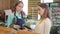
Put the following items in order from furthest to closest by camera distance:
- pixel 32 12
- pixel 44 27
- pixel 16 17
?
pixel 32 12 < pixel 16 17 < pixel 44 27

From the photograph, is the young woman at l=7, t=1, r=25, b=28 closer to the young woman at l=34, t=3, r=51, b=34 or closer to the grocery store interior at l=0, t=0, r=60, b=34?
the grocery store interior at l=0, t=0, r=60, b=34

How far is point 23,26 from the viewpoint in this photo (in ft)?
10.6

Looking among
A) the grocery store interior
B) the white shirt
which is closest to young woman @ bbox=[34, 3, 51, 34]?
the white shirt

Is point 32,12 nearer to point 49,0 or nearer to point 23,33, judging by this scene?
point 49,0

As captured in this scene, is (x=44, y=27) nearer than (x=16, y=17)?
Yes

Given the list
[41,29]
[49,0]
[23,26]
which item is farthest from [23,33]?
[49,0]

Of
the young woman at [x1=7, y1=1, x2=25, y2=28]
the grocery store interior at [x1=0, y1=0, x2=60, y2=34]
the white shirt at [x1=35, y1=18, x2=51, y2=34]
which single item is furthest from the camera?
the grocery store interior at [x1=0, y1=0, x2=60, y2=34]

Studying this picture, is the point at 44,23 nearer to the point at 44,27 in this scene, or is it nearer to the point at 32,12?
the point at 44,27

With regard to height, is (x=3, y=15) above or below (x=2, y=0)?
below

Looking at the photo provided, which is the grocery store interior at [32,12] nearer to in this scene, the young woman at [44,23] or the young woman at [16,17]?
the young woman at [16,17]

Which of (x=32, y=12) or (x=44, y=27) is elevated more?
(x=32, y=12)

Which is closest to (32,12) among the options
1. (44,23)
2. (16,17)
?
(16,17)

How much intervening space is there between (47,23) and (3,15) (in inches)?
104

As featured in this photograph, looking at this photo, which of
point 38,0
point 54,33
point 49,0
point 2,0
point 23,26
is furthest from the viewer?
point 2,0
